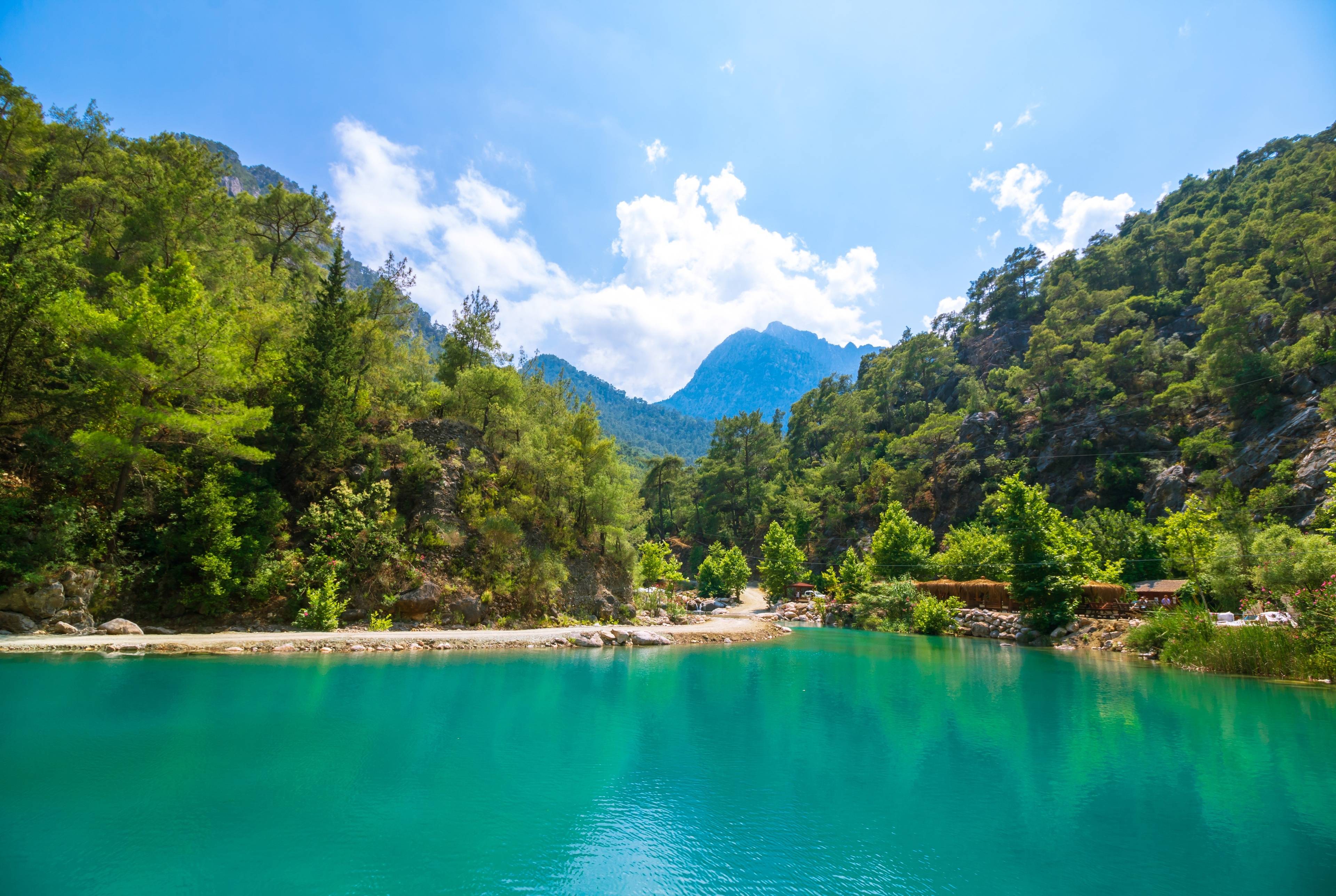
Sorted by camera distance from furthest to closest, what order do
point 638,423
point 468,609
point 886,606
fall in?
point 638,423
point 886,606
point 468,609

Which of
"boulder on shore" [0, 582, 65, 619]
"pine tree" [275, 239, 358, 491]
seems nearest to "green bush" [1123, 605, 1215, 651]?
"pine tree" [275, 239, 358, 491]

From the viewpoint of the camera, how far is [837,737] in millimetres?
10180

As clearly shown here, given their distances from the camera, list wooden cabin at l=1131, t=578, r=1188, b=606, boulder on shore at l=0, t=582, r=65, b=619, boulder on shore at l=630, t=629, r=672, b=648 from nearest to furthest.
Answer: boulder on shore at l=0, t=582, r=65, b=619, boulder on shore at l=630, t=629, r=672, b=648, wooden cabin at l=1131, t=578, r=1188, b=606

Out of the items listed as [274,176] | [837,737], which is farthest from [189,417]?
[274,176]

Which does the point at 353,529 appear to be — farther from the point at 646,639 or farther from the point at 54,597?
the point at 646,639

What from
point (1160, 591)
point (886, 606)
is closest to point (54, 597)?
point (886, 606)

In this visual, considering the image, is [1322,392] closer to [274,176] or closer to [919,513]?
[919,513]

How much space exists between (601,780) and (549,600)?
19.5 metres

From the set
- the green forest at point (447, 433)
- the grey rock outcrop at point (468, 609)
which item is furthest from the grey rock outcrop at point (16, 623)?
the grey rock outcrop at point (468, 609)

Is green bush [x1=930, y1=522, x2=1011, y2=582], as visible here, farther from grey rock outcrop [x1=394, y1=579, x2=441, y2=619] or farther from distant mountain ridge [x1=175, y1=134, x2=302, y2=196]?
distant mountain ridge [x1=175, y1=134, x2=302, y2=196]

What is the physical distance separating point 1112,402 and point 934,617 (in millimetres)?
32170

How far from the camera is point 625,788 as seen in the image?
7.45 m

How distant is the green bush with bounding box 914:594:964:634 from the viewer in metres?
32.3

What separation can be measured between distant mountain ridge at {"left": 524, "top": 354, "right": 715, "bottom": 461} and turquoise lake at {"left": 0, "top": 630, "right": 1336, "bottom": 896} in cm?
13932
